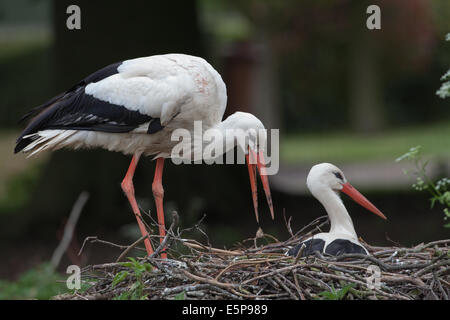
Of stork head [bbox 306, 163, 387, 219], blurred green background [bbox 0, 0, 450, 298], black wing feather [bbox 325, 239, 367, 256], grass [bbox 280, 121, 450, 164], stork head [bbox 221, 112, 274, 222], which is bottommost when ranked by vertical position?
grass [bbox 280, 121, 450, 164]

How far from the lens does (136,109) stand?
5305 mm

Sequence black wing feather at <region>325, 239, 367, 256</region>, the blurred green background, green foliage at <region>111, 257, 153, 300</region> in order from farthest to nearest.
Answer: the blurred green background
black wing feather at <region>325, 239, 367, 256</region>
green foliage at <region>111, 257, 153, 300</region>

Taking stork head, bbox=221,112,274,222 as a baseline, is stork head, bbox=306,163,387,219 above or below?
below

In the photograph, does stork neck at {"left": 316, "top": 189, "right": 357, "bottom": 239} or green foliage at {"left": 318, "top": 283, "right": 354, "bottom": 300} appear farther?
stork neck at {"left": 316, "top": 189, "right": 357, "bottom": 239}

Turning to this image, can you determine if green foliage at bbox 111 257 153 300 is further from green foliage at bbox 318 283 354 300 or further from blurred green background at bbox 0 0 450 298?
blurred green background at bbox 0 0 450 298

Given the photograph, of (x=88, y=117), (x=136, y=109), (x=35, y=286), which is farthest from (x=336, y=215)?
(x=35, y=286)

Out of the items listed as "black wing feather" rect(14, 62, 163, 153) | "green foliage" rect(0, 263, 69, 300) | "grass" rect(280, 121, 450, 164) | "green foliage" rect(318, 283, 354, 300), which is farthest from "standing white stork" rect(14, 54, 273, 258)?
"grass" rect(280, 121, 450, 164)

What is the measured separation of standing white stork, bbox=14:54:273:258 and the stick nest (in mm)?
1171

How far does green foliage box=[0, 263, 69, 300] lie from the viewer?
617 centimetres

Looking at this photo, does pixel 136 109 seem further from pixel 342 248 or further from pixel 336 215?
pixel 342 248

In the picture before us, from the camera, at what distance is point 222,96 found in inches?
213

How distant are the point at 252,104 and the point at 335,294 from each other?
18.2 m
